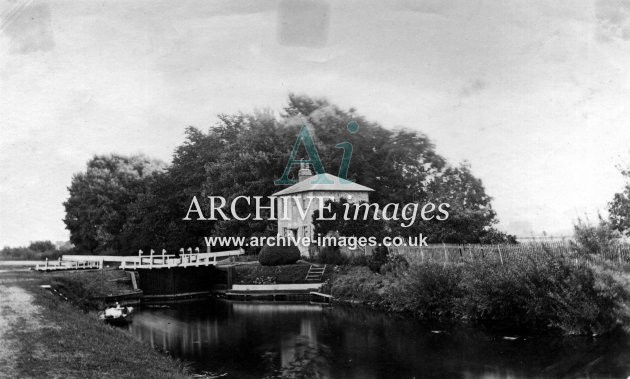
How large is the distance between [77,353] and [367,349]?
7991 mm

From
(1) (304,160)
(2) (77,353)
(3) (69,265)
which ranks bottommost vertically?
(2) (77,353)

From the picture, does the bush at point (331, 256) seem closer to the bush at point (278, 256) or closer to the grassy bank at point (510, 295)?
the bush at point (278, 256)

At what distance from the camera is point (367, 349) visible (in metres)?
16.1

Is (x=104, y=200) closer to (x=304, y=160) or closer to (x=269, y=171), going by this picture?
(x=269, y=171)

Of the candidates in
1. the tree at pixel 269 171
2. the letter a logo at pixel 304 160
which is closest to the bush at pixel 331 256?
the tree at pixel 269 171

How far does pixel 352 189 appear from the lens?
34.3 metres

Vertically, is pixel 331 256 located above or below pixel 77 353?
above

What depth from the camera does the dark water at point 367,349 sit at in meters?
13.4

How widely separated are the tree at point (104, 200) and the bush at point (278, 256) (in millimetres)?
17116

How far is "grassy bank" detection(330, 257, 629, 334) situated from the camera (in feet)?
53.8

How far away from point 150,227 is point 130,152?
47.1 feet

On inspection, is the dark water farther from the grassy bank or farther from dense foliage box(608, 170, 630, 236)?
dense foliage box(608, 170, 630, 236)

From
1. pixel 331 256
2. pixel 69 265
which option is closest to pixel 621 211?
pixel 331 256

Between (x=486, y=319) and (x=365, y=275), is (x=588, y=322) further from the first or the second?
(x=365, y=275)
